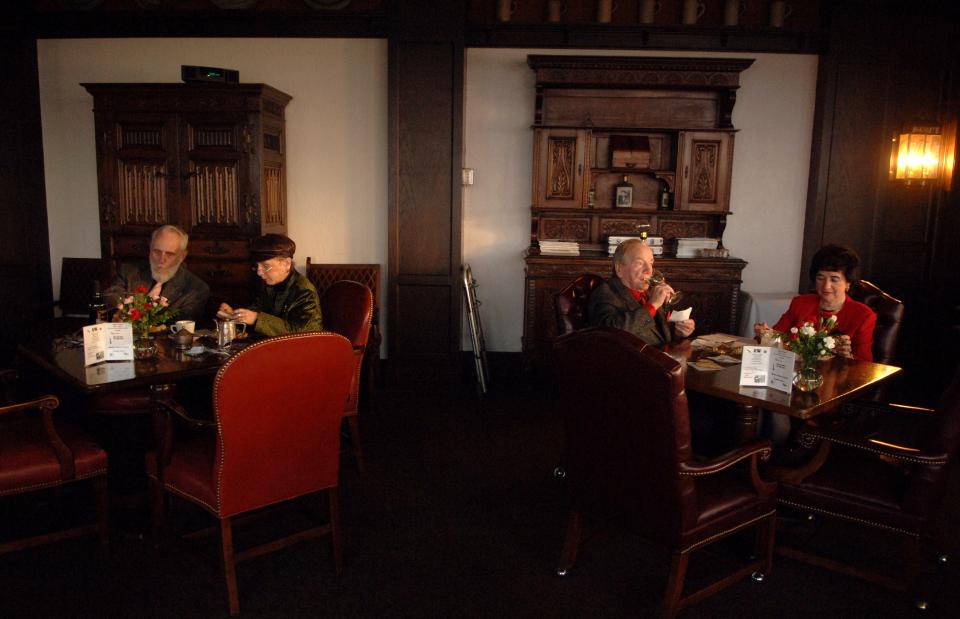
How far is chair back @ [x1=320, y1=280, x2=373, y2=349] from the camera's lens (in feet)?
12.1

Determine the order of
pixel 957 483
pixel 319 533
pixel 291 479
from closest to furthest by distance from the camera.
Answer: pixel 291 479 < pixel 319 533 < pixel 957 483

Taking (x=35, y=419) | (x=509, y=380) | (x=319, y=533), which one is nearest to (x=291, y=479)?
(x=319, y=533)

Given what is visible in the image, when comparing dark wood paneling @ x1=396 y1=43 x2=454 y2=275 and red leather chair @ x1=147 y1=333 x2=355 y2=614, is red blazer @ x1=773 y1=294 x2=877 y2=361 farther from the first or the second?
dark wood paneling @ x1=396 y1=43 x2=454 y2=275

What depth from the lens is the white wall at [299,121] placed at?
5727 millimetres

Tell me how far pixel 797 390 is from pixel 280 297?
234 cm

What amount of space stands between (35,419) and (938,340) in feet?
Result: 18.9

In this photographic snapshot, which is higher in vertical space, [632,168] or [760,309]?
[632,168]

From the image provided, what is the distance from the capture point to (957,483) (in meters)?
3.82

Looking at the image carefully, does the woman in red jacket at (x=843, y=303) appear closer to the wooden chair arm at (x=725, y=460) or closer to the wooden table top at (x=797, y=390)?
the wooden table top at (x=797, y=390)

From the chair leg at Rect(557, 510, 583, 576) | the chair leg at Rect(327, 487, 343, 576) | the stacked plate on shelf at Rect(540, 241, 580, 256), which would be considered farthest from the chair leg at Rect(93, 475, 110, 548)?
the stacked plate on shelf at Rect(540, 241, 580, 256)

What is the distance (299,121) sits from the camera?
5.79 metres

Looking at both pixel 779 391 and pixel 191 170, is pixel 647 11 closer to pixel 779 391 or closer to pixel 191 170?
pixel 191 170

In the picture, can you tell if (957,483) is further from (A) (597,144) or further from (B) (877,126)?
(A) (597,144)

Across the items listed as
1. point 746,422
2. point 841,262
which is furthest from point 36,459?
point 841,262
